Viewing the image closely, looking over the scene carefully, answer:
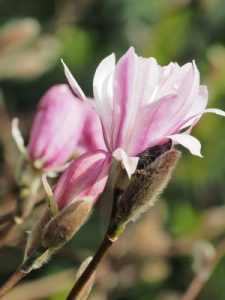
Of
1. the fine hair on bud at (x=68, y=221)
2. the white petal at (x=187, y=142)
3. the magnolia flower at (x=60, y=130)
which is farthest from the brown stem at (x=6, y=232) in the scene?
the white petal at (x=187, y=142)

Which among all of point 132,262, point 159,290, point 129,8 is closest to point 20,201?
point 132,262

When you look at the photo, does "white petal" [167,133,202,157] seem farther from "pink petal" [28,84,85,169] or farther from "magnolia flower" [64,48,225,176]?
"pink petal" [28,84,85,169]

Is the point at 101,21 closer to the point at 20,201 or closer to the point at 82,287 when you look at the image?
the point at 20,201

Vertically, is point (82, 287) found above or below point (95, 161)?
below

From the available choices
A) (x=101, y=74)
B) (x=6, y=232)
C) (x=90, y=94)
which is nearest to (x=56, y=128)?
(x=6, y=232)

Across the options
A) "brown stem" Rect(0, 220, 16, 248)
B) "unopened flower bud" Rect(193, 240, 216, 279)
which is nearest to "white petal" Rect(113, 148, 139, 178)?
"brown stem" Rect(0, 220, 16, 248)
